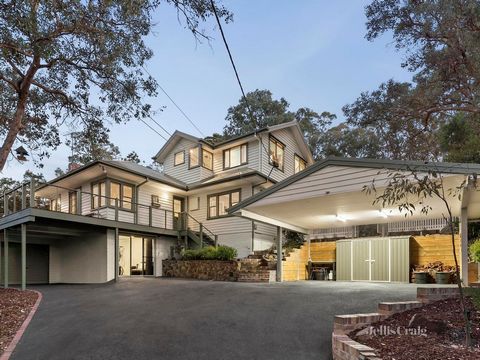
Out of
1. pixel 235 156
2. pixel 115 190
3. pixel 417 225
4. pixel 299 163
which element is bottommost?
pixel 417 225

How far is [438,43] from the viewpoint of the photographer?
14000mm

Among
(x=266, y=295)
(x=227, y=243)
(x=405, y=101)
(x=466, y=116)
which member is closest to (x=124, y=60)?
(x=266, y=295)

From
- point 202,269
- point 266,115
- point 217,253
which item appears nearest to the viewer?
point 217,253

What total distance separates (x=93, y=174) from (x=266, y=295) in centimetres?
1261

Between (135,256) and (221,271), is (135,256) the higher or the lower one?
the lower one

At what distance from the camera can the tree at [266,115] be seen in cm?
3697

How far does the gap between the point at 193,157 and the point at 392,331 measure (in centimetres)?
1736

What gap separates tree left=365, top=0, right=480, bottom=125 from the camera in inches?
490

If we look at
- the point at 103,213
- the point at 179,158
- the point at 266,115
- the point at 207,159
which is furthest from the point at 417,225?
the point at 266,115

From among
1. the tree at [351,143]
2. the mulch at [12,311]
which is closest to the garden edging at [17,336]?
the mulch at [12,311]

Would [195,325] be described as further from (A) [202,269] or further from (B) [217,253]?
(A) [202,269]

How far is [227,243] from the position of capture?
18.4 metres

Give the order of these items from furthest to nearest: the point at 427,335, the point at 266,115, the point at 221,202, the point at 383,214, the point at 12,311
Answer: the point at 266,115
the point at 221,202
the point at 383,214
the point at 12,311
the point at 427,335

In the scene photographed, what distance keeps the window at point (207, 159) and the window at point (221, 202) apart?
6.72 ft
